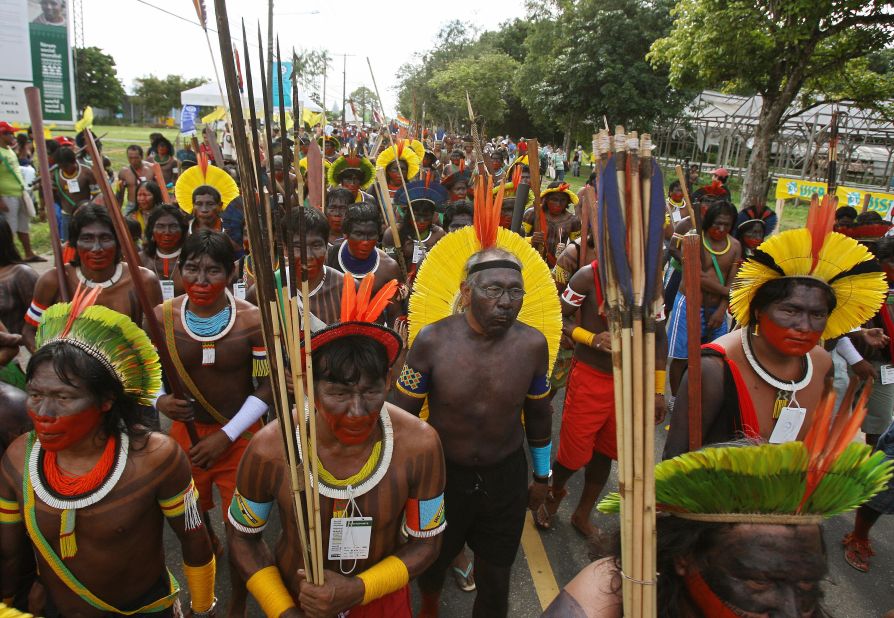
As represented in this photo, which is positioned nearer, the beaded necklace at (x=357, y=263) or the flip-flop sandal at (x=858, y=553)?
the flip-flop sandal at (x=858, y=553)

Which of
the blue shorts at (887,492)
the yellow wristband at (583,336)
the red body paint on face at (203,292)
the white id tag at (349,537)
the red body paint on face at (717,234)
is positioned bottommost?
the blue shorts at (887,492)

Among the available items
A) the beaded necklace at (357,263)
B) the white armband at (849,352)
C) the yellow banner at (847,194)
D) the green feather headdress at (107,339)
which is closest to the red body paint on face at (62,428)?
the green feather headdress at (107,339)

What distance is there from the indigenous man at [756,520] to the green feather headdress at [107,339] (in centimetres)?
175

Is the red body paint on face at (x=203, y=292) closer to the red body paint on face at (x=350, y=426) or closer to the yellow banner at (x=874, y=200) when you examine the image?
the red body paint on face at (x=350, y=426)

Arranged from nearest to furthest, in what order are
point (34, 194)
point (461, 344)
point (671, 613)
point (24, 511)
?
point (671, 613) → point (24, 511) → point (461, 344) → point (34, 194)

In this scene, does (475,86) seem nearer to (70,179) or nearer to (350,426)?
(70,179)

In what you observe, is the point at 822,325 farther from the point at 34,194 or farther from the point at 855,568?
the point at 34,194

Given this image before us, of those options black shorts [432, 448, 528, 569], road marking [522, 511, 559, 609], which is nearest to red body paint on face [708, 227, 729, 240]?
road marking [522, 511, 559, 609]

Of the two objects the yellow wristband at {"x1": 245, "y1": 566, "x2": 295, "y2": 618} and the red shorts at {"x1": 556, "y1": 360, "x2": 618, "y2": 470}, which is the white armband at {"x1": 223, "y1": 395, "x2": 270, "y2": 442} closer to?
the yellow wristband at {"x1": 245, "y1": 566, "x2": 295, "y2": 618}

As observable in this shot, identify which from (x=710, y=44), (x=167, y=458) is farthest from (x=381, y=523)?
(x=710, y=44)

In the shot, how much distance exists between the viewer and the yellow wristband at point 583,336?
3.90 meters

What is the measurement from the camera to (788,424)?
8.21 feet

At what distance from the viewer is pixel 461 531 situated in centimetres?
285

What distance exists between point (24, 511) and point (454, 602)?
220cm
